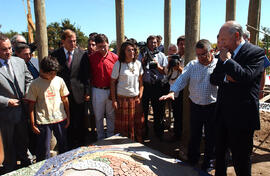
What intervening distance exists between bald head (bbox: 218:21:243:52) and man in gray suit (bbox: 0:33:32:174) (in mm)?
2577

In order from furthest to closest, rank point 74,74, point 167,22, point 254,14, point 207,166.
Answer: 1. point 167,22
2. point 254,14
3. point 74,74
4. point 207,166

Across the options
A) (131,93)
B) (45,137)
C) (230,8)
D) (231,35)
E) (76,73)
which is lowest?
(45,137)

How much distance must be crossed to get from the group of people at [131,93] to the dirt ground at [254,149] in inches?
8.4

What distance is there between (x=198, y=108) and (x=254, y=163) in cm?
145

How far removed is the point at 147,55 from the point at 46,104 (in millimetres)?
1963

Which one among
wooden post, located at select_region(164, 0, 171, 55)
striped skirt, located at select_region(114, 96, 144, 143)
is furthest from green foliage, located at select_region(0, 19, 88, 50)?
striped skirt, located at select_region(114, 96, 144, 143)

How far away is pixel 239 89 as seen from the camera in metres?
2.11

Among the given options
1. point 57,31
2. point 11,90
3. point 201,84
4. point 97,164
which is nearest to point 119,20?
point 201,84

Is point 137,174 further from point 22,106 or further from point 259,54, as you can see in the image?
point 22,106

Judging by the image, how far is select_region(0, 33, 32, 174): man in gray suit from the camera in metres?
2.57

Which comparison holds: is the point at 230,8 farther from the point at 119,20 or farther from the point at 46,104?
the point at 46,104

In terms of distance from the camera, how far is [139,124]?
362 cm

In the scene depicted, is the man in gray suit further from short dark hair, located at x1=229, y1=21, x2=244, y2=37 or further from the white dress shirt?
short dark hair, located at x1=229, y1=21, x2=244, y2=37

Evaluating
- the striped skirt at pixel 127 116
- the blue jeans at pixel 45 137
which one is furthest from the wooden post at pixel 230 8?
the blue jeans at pixel 45 137
